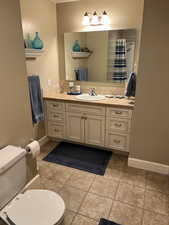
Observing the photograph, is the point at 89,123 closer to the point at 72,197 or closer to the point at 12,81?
the point at 72,197

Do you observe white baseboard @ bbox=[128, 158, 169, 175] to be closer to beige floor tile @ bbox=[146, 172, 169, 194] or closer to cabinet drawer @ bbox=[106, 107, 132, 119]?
beige floor tile @ bbox=[146, 172, 169, 194]

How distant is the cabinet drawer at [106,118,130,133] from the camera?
242 centimetres

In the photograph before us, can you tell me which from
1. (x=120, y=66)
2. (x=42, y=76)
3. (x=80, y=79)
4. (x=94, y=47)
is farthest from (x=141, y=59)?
(x=42, y=76)

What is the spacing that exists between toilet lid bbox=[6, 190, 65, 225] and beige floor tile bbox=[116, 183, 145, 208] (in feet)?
2.87

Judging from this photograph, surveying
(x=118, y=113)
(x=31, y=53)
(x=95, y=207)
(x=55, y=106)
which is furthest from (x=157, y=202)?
(x=31, y=53)

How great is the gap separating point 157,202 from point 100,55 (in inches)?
89.3

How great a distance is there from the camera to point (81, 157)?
8.62ft

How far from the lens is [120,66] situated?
275 cm

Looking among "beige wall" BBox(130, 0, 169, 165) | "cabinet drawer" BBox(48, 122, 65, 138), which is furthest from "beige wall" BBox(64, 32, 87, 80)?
"beige wall" BBox(130, 0, 169, 165)

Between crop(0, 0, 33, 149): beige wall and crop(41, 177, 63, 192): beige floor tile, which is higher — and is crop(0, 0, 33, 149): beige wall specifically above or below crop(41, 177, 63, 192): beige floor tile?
above

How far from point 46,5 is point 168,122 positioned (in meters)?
2.55

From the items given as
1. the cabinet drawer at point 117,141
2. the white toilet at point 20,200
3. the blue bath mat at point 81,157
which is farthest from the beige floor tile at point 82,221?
the cabinet drawer at point 117,141

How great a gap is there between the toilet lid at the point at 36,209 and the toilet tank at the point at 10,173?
10 centimetres

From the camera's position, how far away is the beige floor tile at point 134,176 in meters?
2.11
